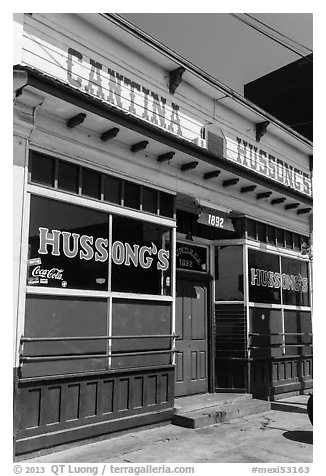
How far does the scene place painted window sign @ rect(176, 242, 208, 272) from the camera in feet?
30.1

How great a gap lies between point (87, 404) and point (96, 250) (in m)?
2.07

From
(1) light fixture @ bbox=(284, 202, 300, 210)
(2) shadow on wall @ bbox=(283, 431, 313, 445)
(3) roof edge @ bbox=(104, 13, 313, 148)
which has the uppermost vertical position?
(3) roof edge @ bbox=(104, 13, 313, 148)

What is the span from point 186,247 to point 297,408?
3800 mm

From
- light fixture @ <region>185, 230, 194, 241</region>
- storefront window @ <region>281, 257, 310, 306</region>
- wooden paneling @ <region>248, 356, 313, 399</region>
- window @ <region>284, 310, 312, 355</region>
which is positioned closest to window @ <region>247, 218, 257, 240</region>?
storefront window @ <region>281, 257, 310, 306</region>

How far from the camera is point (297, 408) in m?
9.08

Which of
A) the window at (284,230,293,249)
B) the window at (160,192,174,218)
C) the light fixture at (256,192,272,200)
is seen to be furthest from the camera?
the window at (284,230,293,249)

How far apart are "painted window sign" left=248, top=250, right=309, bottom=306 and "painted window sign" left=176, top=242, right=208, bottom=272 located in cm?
103

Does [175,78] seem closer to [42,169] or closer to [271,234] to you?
[42,169]

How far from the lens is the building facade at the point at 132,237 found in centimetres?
578

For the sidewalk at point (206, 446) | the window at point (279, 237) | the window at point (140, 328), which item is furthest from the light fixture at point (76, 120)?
the window at point (279, 237)

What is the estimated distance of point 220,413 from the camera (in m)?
7.73

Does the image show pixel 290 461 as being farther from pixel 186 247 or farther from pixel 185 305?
pixel 186 247

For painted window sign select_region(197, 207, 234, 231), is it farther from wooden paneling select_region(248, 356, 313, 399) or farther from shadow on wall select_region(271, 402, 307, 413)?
shadow on wall select_region(271, 402, 307, 413)
